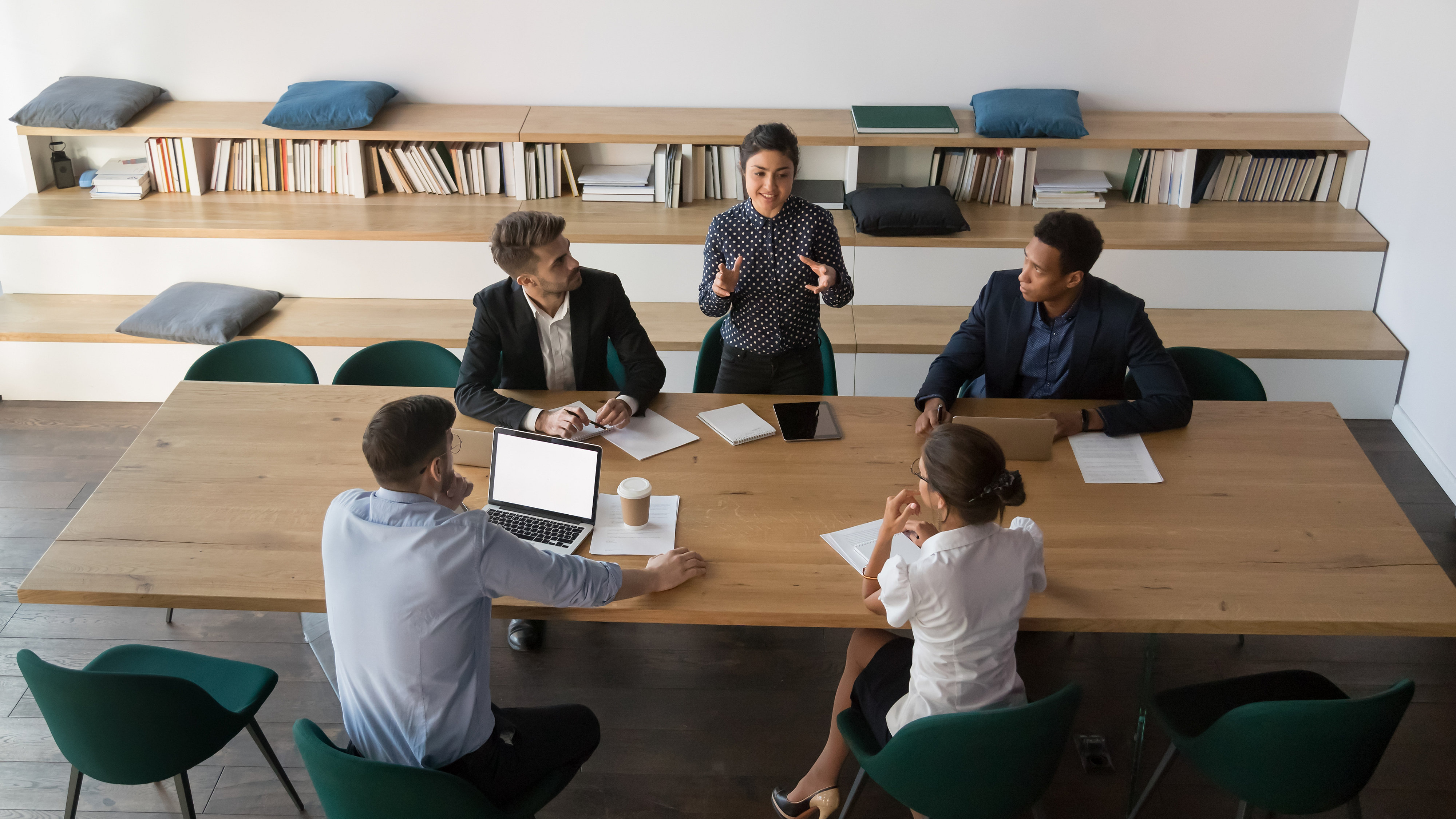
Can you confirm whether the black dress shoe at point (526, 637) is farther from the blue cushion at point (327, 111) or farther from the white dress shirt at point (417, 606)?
the blue cushion at point (327, 111)

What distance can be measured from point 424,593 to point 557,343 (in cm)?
131

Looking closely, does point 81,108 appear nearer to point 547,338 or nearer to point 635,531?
point 547,338

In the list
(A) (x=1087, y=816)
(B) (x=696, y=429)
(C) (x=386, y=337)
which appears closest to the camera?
(A) (x=1087, y=816)

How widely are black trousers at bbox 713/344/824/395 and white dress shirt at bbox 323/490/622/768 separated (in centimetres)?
135

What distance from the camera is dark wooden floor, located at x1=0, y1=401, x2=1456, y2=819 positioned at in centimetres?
278

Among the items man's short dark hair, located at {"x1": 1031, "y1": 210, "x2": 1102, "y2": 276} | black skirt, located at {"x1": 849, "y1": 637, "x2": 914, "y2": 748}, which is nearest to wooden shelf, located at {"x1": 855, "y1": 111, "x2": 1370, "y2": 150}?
man's short dark hair, located at {"x1": 1031, "y1": 210, "x2": 1102, "y2": 276}

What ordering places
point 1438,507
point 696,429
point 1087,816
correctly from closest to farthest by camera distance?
1. point 1087,816
2. point 696,429
3. point 1438,507

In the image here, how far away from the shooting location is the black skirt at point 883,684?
7.81ft

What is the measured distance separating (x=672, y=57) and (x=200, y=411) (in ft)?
9.30

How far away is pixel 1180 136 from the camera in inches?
187

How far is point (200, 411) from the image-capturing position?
3.02m

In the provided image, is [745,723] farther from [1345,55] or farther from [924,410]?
[1345,55]

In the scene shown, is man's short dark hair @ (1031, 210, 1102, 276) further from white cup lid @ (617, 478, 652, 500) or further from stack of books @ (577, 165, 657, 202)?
stack of books @ (577, 165, 657, 202)

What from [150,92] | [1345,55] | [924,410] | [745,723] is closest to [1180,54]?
[1345,55]
